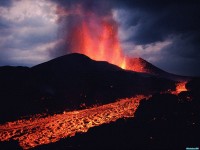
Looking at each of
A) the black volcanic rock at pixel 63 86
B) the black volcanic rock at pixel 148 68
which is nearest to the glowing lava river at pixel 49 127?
the black volcanic rock at pixel 63 86

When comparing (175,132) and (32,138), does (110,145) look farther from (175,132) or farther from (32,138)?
(32,138)

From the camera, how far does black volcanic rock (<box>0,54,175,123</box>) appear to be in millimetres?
30656

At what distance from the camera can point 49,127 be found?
2214 cm

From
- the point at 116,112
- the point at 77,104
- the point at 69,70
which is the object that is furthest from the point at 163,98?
the point at 69,70

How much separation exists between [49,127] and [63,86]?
58.5 feet

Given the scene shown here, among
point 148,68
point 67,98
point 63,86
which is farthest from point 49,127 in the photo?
point 148,68

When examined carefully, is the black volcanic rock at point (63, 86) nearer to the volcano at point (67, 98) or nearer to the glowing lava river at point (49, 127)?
the volcano at point (67, 98)

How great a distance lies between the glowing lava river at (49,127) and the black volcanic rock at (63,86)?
3.68m

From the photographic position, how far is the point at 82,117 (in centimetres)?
2552

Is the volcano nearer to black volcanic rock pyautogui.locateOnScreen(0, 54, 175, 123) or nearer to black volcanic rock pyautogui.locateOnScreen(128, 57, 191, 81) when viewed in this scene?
black volcanic rock pyautogui.locateOnScreen(0, 54, 175, 123)

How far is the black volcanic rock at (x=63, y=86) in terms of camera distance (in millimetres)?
30656

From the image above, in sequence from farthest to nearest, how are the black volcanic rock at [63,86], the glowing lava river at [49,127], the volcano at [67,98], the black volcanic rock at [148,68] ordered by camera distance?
the black volcanic rock at [148,68] < the black volcanic rock at [63,86] < the volcano at [67,98] < the glowing lava river at [49,127]

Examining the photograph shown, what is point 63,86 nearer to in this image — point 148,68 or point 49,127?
point 49,127

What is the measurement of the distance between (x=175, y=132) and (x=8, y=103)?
76.4 feet
